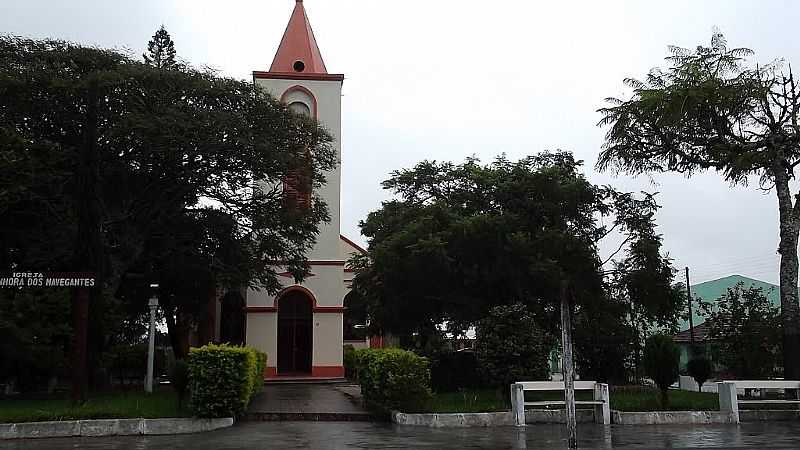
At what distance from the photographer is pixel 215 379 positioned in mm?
14836

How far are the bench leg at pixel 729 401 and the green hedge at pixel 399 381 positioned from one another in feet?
21.6

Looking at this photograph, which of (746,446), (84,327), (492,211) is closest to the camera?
(746,446)

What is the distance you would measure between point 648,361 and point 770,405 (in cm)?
345

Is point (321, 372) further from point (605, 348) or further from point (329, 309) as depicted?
point (605, 348)

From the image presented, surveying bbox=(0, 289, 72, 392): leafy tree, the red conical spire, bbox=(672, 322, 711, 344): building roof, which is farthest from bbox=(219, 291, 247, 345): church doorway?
bbox=(672, 322, 711, 344): building roof

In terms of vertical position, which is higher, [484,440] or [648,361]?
[648,361]

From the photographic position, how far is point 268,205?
2508 cm

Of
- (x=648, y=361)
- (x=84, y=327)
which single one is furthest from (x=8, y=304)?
(x=648, y=361)

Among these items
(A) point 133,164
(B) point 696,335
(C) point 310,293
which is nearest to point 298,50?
(C) point 310,293

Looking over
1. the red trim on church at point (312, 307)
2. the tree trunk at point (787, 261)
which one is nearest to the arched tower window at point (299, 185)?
the red trim on church at point (312, 307)

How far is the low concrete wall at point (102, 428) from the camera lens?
13719 mm

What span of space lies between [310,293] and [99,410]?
1860cm

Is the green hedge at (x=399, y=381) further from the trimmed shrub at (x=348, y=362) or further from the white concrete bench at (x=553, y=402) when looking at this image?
the trimmed shrub at (x=348, y=362)

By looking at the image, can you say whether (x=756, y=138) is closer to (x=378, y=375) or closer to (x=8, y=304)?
(x=378, y=375)
